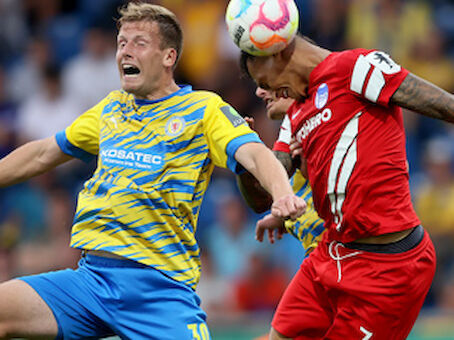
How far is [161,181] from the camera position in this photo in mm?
4617

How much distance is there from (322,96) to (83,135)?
152cm

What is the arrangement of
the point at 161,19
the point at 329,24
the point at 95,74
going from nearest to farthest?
the point at 161,19 → the point at 95,74 → the point at 329,24

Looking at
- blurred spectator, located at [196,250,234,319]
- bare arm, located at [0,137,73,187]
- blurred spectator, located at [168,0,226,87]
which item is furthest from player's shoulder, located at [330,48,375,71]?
blurred spectator, located at [168,0,226,87]

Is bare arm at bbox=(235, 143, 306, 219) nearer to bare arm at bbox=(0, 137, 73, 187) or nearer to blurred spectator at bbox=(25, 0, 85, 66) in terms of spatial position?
bare arm at bbox=(0, 137, 73, 187)

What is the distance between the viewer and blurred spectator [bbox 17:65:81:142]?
994cm

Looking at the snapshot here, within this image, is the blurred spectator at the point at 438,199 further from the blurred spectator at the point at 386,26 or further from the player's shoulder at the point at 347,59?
the player's shoulder at the point at 347,59

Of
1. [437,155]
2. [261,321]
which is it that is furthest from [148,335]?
[437,155]

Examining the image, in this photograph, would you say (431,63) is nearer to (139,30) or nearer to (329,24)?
(329,24)

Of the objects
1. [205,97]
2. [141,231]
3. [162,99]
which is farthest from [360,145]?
[141,231]

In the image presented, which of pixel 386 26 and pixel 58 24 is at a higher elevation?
pixel 58 24

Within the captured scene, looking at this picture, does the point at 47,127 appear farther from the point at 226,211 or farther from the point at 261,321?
the point at 261,321

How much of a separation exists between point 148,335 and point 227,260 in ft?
15.3

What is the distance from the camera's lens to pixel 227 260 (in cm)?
921

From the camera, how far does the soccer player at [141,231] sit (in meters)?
4.53
